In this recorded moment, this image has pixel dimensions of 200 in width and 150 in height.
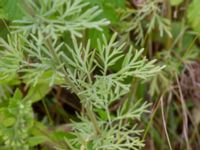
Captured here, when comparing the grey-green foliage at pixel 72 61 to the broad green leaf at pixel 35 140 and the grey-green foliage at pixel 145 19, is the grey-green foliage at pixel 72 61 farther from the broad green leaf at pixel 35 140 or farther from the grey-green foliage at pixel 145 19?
the grey-green foliage at pixel 145 19

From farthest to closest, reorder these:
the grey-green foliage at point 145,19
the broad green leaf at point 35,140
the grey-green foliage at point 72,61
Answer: the grey-green foliage at point 145,19
the broad green leaf at point 35,140
the grey-green foliage at point 72,61

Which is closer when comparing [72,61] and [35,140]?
[72,61]

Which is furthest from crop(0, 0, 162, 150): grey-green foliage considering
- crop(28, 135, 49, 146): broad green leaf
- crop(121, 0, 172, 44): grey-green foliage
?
crop(121, 0, 172, 44): grey-green foliage

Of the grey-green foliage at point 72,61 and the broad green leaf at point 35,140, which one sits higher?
the grey-green foliage at point 72,61

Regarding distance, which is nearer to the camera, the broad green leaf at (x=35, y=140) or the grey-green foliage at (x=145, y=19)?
the broad green leaf at (x=35, y=140)

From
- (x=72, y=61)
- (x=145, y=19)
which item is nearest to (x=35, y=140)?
(x=72, y=61)

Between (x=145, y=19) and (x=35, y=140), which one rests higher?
(x=145, y=19)

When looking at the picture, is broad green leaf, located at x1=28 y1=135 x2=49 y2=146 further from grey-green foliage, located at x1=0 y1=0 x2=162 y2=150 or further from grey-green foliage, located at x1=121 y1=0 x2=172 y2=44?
grey-green foliage, located at x1=121 y1=0 x2=172 y2=44

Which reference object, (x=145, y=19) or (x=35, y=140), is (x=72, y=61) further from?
(x=145, y=19)

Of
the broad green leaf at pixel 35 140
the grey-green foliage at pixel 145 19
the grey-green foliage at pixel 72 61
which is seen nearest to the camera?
the grey-green foliage at pixel 72 61

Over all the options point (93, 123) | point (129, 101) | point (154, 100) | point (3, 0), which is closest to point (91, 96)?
point (93, 123)

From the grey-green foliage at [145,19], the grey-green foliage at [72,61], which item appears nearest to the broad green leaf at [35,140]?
the grey-green foliage at [72,61]
